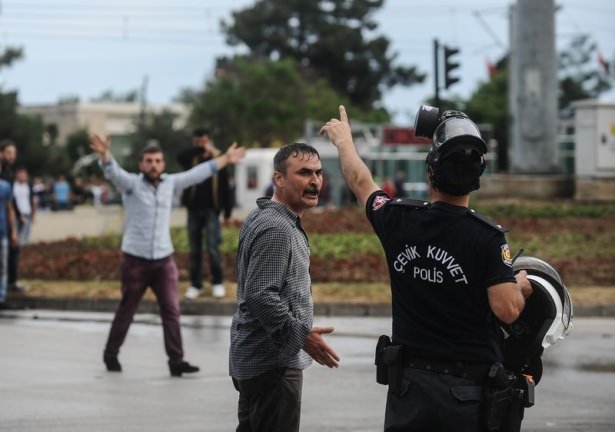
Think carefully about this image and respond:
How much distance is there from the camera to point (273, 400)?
5668 mm

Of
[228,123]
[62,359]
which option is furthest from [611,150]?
[228,123]

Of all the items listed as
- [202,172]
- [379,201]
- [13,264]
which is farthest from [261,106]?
[379,201]

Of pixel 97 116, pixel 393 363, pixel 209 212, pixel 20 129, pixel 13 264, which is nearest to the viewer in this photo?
pixel 393 363

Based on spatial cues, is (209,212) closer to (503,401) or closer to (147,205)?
(147,205)

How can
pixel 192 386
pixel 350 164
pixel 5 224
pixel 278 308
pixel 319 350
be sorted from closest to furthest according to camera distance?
pixel 350 164
pixel 278 308
pixel 319 350
pixel 192 386
pixel 5 224

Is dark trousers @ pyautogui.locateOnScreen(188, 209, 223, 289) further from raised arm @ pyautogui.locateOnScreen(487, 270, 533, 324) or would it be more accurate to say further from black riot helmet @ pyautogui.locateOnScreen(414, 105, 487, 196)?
raised arm @ pyautogui.locateOnScreen(487, 270, 533, 324)

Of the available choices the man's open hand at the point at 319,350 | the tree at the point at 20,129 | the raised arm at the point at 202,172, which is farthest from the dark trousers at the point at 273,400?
the tree at the point at 20,129

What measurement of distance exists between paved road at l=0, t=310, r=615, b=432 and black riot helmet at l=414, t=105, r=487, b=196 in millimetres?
4005

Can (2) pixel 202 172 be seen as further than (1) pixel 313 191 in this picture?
Yes

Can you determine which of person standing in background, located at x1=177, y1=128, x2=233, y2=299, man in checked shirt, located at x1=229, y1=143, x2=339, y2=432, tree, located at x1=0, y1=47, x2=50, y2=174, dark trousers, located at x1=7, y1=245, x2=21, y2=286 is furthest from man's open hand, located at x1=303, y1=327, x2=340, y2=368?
tree, located at x1=0, y1=47, x2=50, y2=174

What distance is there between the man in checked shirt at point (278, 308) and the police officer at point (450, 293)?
0.82 metres

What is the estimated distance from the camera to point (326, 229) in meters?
26.2

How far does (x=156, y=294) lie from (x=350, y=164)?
5821 millimetres

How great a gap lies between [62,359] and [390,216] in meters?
7.60
